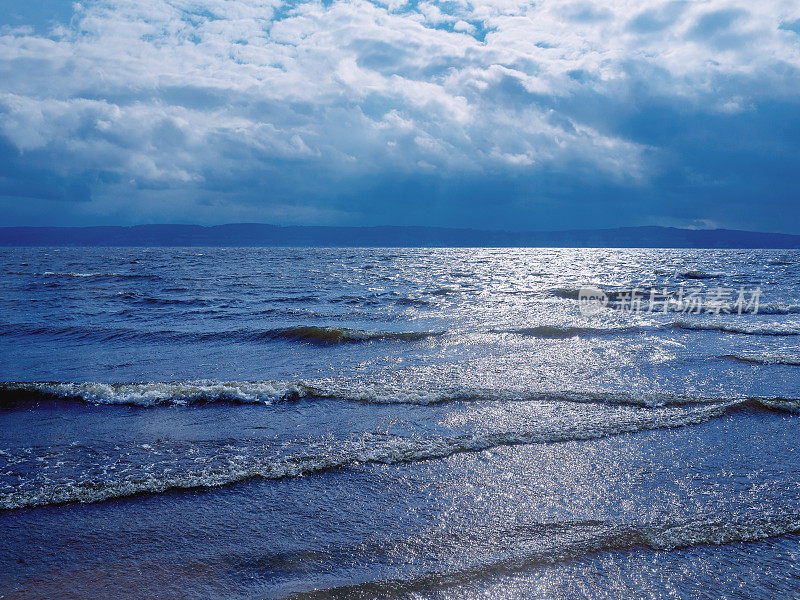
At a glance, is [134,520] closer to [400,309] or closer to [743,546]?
[743,546]

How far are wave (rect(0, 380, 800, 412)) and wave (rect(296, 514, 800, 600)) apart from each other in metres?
3.86

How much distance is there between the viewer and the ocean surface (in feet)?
13.3

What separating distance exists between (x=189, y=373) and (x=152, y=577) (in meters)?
7.57

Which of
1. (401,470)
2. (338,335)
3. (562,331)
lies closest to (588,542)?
(401,470)

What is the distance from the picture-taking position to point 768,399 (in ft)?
28.0

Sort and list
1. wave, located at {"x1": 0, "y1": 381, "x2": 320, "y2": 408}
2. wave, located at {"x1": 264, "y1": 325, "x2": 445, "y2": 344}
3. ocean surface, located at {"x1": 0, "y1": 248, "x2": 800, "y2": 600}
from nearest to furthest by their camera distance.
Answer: ocean surface, located at {"x1": 0, "y1": 248, "x2": 800, "y2": 600}
wave, located at {"x1": 0, "y1": 381, "x2": 320, "y2": 408}
wave, located at {"x1": 264, "y1": 325, "x2": 445, "y2": 344}

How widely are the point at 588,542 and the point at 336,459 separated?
3086mm

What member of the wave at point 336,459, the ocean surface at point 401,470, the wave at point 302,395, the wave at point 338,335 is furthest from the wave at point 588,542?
the wave at point 338,335

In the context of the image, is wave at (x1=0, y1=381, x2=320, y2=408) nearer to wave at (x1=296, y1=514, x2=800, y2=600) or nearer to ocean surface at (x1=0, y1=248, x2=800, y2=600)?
ocean surface at (x1=0, y1=248, x2=800, y2=600)

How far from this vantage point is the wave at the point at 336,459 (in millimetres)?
5438

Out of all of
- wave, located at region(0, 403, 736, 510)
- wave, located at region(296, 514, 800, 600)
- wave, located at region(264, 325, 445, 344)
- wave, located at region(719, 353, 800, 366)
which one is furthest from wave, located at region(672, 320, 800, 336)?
wave, located at region(296, 514, 800, 600)

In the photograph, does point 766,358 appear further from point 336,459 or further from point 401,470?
point 336,459

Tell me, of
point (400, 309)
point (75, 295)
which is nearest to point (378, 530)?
point (400, 309)

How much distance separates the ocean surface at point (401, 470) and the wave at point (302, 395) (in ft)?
0.17
